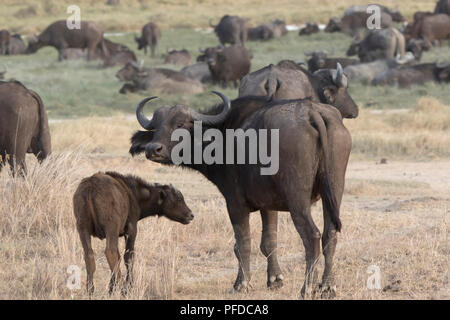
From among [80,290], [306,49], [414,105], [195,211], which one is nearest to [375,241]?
[195,211]

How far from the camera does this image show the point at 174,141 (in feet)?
22.9

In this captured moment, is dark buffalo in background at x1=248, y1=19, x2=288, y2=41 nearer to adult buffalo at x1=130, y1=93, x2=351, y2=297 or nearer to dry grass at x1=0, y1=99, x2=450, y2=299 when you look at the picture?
dry grass at x1=0, y1=99, x2=450, y2=299

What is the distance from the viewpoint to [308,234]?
6.21 metres

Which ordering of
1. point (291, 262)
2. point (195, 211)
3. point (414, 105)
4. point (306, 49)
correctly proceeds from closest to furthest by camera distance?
1. point (291, 262)
2. point (195, 211)
3. point (414, 105)
4. point (306, 49)

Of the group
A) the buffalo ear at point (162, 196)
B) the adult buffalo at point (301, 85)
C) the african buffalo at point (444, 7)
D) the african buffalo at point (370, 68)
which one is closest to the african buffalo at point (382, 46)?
the african buffalo at point (370, 68)

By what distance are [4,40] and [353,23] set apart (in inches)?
536

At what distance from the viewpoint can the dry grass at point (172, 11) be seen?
1731 inches

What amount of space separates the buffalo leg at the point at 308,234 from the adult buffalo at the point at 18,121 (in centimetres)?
443

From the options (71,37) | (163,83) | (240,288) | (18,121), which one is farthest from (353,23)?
(240,288)

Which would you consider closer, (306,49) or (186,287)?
(186,287)

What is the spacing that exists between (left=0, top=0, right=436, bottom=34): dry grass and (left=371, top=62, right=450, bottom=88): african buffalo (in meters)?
21.0

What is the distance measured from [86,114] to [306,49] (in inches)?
559

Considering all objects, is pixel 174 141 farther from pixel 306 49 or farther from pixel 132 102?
pixel 306 49

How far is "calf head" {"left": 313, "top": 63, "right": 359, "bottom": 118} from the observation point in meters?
10.1
